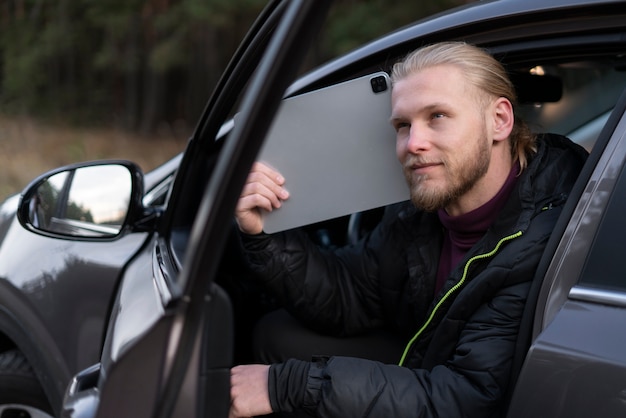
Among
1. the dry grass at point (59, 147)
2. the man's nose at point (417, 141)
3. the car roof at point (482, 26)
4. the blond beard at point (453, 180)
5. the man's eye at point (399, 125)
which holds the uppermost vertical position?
the dry grass at point (59, 147)

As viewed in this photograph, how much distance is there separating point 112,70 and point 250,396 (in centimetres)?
1576

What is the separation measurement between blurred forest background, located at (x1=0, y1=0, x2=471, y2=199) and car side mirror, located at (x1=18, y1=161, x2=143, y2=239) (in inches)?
→ 326

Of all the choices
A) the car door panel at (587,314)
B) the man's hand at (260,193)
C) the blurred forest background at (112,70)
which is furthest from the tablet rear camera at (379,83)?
the blurred forest background at (112,70)

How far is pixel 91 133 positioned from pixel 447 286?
14571mm

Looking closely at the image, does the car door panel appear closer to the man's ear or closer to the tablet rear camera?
the man's ear

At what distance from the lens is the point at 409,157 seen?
6.34 ft

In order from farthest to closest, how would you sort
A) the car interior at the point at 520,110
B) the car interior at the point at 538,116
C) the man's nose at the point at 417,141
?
the car interior at the point at 538,116
the car interior at the point at 520,110
the man's nose at the point at 417,141

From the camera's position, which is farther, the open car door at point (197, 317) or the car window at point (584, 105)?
the car window at point (584, 105)

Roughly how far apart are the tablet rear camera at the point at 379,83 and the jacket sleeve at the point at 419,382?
69cm

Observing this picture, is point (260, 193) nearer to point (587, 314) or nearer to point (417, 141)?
point (417, 141)

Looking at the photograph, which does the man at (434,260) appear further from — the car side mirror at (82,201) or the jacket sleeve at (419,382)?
the car side mirror at (82,201)

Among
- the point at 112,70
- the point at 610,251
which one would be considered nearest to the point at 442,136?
the point at 610,251

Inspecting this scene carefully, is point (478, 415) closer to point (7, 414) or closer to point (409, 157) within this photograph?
point (409, 157)

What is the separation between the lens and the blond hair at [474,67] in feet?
6.30
